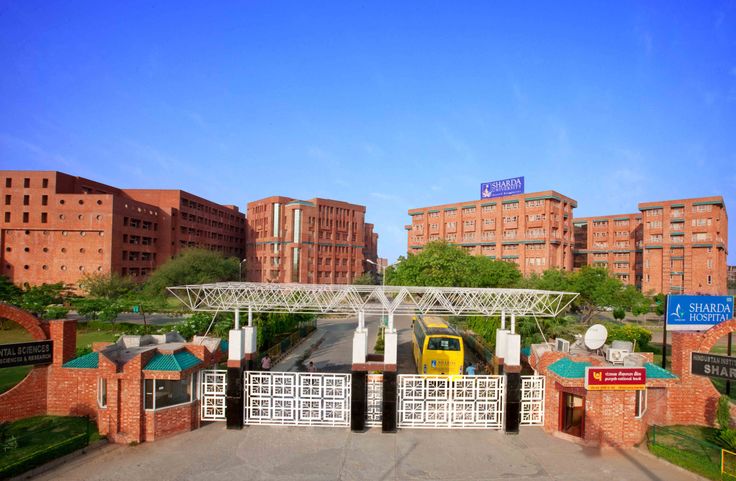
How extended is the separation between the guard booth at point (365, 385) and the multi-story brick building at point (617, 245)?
68.6m

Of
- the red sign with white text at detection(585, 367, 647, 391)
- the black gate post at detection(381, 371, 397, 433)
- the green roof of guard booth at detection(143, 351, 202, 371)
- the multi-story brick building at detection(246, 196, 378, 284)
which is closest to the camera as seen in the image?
the red sign with white text at detection(585, 367, 647, 391)

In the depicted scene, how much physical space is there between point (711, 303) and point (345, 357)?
59.9ft

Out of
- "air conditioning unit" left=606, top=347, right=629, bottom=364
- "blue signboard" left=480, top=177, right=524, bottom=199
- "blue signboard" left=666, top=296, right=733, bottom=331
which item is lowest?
"air conditioning unit" left=606, top=347, right=629, bottom=364

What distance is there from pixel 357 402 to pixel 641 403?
8.94 metres

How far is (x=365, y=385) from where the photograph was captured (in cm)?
1350

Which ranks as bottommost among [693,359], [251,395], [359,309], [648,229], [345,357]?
[345,357]

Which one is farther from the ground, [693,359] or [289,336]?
[693,359]

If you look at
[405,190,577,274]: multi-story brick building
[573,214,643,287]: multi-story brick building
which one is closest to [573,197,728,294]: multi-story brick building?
[573,214,643,287]: multi-story brick building

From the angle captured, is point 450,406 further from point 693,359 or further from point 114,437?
point 114,437

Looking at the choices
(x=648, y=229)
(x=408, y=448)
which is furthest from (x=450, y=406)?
(x=648, y=229)

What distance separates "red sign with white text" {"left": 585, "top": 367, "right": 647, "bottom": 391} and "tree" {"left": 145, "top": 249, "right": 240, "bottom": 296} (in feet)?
149

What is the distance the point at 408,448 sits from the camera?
12.2m

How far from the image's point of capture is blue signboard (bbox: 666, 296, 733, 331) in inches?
677

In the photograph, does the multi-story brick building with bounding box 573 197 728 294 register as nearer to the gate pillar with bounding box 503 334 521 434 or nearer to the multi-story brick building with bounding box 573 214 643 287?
the multi-story brick building with bounding box 573 214 643 287
